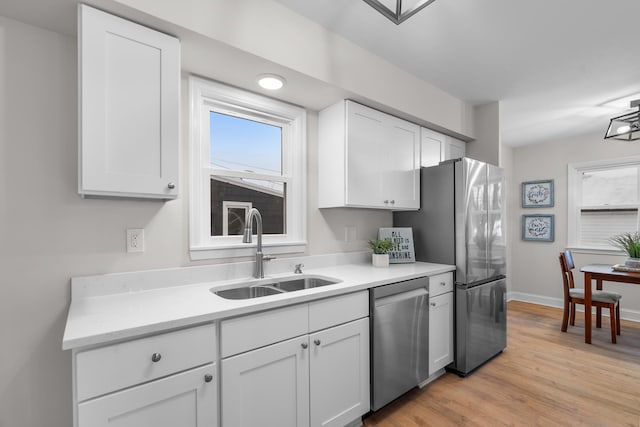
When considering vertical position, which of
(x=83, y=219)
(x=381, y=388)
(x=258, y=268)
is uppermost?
(x=83, y=219)

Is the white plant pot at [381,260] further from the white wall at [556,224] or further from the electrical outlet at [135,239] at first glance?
the white wall at [556,224]

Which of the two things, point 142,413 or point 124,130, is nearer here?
point 142,413

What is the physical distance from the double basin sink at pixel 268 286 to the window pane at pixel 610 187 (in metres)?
4.56

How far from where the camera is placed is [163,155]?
147 centimetres

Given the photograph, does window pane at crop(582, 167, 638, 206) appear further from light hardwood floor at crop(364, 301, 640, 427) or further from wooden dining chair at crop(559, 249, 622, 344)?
light hardwood floor at crop(364, 301, 640, 427)

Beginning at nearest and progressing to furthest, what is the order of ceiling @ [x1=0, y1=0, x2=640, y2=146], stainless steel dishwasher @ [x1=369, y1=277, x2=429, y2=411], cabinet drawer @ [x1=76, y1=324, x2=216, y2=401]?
1. cabinet drawer @ [x1=76, y1=324, x2=216, y2=401]
2. ceiling @ [x1=0, y1=0, x2=640, y2=146]
3. stainless steel dishwasher @ [x1=369, y1=277, x2=429, y2=411]

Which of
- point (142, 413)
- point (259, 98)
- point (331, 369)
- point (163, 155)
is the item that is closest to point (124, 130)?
point (163, 155)

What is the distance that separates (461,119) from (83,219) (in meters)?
3.28

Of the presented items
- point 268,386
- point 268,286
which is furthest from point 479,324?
point 268,386

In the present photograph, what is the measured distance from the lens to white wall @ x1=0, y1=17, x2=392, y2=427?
1.36 metres

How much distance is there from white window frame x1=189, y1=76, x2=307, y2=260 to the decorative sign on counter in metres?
0.84

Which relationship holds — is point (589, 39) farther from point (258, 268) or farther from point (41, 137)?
point (41, 137)

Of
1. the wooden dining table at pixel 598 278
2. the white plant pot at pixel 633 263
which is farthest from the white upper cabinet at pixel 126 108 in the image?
the white plant pot at pixel 633 263

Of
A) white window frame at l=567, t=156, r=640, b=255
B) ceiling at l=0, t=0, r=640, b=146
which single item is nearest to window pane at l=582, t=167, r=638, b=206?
white window frame at l=567, t=156, r=640, b=255
